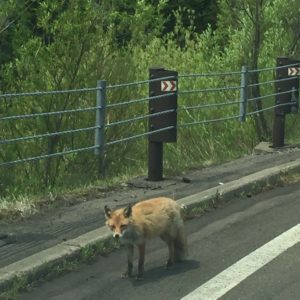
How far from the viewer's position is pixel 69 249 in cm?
549

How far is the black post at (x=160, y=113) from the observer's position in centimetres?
855

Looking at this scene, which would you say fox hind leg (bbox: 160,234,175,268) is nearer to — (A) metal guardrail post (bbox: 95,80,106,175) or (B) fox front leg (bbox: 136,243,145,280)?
(B) fox front leg (bbox: 136,243,145,280)

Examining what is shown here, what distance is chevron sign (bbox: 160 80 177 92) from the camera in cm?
852

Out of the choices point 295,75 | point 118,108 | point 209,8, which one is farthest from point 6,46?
point 209,8

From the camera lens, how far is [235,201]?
7.76 m

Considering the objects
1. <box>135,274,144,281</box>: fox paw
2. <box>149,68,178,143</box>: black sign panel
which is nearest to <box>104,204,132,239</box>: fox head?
<box>135,274,144,281</box>: fox paw

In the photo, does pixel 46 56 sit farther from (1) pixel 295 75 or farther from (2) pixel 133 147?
(1) pixel 295 75

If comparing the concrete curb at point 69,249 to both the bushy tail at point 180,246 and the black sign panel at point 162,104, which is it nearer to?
the bushy tail at point 180,246

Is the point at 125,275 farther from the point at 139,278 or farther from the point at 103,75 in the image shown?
the point at 103,75

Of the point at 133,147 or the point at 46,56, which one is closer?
the point at 46,56

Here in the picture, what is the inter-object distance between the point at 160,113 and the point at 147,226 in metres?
3.56

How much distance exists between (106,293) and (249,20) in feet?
29.8

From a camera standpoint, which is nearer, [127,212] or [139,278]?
[127,212]

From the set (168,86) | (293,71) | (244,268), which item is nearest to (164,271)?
(244,268)
